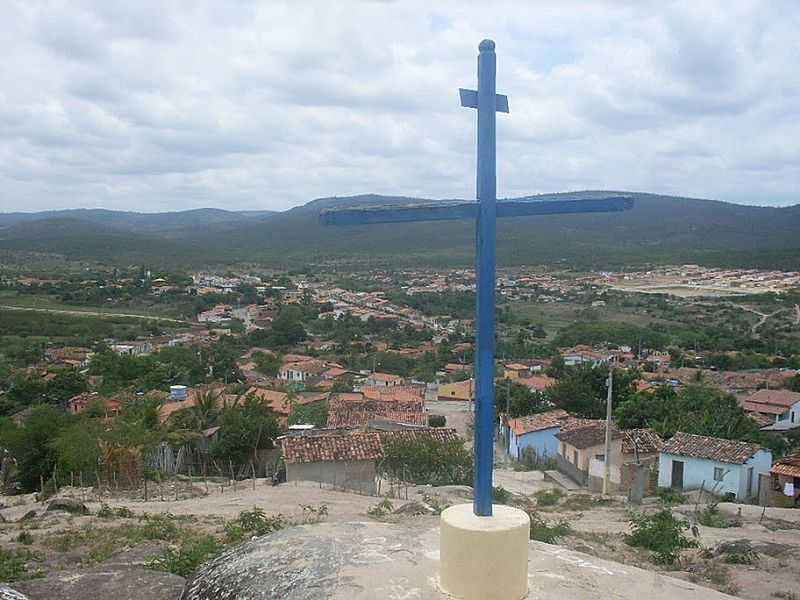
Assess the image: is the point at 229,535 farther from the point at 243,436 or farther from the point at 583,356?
the point at 583,356

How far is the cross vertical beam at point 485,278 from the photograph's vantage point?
440cm

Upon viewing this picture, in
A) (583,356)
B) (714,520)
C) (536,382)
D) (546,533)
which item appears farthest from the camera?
(583,356)

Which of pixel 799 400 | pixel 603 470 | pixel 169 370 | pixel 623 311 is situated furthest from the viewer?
pixel 623 311

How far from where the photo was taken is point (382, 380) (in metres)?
40.4

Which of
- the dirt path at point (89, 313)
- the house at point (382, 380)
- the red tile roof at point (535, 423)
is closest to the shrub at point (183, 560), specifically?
the red tile roof at point (535, 423)

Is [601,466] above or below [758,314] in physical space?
above

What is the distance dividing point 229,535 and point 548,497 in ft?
29.9

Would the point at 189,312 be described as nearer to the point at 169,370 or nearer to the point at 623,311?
the point at 169,370

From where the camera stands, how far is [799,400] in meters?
30.7

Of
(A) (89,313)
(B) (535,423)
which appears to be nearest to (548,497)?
(B) (535,423)

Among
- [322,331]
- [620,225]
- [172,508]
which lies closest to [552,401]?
[172,508]

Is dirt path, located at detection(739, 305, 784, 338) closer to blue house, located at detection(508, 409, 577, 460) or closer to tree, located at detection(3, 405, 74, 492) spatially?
blue house, located at detection(508, 409, 577, 460)

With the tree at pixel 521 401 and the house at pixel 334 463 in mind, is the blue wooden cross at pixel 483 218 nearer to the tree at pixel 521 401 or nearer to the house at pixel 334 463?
the house at pixel 334 463

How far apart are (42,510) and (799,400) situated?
28.4 m
